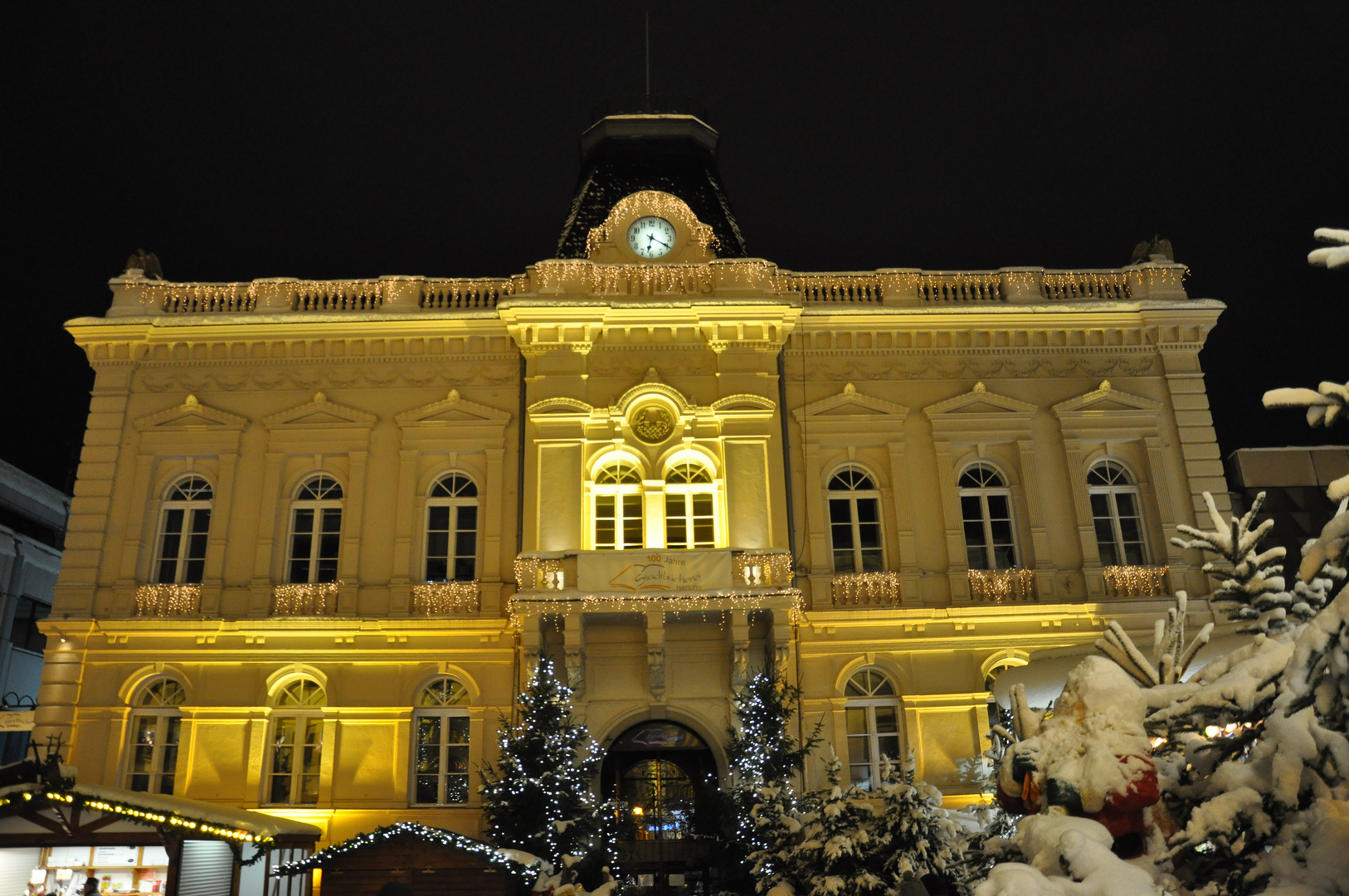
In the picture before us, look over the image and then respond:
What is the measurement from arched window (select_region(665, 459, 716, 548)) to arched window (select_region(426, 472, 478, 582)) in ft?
11.6

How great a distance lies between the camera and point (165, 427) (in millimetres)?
20266

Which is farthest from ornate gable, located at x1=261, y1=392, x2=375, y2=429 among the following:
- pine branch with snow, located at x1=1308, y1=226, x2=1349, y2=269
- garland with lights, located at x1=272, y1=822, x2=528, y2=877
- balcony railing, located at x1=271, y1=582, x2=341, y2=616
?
pine branch with snow, located at x1=1308, y1=226, x2=1349, y2=269

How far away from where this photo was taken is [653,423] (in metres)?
19.7

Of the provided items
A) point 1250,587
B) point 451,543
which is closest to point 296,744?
point 451,543

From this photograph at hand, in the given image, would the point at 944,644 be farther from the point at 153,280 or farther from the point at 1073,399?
the point at 153,280

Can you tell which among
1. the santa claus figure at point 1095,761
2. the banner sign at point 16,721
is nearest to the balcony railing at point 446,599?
the banner sign at point 16,721

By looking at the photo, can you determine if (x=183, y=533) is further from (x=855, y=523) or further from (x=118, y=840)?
(x=855, y=523)

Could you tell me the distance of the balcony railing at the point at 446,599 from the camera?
19016mm

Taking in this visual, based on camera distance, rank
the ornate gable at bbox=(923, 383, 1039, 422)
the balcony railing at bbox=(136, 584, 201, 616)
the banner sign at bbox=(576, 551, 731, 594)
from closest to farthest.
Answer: the banner sign at bbox=(576, 551, 731, 594), the balcony railing at bbox=(136, 584, 201, 616), the ornate gable at bbox=(923, 383, 1039, 422)

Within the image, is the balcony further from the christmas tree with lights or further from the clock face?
the clock face

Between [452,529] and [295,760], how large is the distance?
4.66 m

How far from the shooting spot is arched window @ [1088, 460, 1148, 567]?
785 inches

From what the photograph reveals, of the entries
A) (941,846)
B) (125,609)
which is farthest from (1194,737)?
(125,609)

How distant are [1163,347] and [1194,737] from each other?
1547 cm
